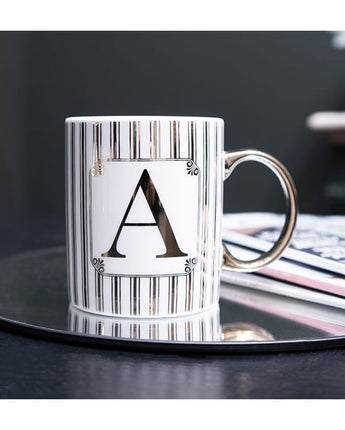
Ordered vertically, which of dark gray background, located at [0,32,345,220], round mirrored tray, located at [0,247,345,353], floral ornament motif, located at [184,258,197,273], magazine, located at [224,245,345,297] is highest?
dark gray background, located at [0,32,345,220]

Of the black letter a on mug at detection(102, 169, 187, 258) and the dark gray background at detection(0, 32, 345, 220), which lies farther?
the dark gray background at detection(0, 32, 345, 220)

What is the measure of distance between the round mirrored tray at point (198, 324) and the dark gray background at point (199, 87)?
1.76m

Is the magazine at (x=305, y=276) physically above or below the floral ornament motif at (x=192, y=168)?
below

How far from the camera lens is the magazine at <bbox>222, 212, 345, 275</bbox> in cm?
60

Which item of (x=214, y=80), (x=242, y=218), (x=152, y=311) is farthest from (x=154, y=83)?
(x=152, y=311)

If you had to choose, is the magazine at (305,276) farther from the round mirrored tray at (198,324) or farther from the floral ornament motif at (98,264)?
the floral ornament motif at (98,264)

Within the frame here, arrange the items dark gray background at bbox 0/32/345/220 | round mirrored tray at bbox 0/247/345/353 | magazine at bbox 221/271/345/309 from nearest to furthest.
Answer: round mirrored tray at bbox 0/247/345/353 → magazine at bbox 221/271/345/309 → dark gray background at bbox 0/32/345/220

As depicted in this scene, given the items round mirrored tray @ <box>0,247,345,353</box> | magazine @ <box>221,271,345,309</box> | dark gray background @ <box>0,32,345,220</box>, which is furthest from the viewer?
dark gray background @ <box>0,32,345,220</box>

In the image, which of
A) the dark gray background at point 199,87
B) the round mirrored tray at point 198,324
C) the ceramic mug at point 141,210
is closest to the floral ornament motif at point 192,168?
the ceramic mug at point 141,210

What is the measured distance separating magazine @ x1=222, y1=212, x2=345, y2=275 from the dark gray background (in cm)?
145

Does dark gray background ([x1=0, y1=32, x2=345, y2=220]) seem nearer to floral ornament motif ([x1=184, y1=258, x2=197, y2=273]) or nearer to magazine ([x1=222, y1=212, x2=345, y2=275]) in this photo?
magazine ([x1=222, y1=212, x2=345, y2=275])

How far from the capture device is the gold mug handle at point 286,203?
56 centimetres

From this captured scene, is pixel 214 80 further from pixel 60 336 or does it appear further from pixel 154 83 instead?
pixel 60 336

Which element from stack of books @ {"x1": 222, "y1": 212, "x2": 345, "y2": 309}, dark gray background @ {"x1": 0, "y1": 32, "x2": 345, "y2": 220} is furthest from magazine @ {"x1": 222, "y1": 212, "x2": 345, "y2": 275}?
dark gray background @ {"x1": 0, "y1": 32, "x2": 345, "y2": 220}
